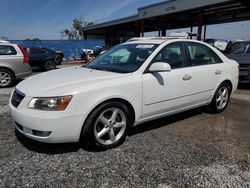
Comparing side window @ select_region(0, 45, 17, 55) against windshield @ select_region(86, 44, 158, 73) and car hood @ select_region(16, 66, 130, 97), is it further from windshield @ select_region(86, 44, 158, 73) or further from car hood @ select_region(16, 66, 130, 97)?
car hood @ select_region(16, 66, 130, 97)

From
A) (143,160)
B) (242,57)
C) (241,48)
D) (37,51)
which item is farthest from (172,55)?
(37,51)

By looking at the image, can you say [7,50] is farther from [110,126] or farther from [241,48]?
[241,48]

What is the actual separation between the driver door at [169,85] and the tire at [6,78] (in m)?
6.27

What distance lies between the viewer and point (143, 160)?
3.15 m

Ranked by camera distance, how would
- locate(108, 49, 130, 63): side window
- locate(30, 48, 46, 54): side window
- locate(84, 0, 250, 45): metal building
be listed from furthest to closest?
1. locate(84, 0, 250, 45): metal building
2. locate(30, 48, 46, 54): side window
3. locate(108, 49, 130, 63): side window

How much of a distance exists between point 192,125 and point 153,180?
2.03m

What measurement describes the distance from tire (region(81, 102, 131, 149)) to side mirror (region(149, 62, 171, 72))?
71cm

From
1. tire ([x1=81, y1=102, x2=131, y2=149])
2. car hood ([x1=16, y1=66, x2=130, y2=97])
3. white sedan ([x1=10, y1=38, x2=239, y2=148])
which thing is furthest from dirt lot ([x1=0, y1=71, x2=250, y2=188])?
car hood ([x1=16, y1=66, x2=130, y2=97])

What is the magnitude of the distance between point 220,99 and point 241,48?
4856 mm

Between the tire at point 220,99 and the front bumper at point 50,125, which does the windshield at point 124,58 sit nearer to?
the front bumper at point 50,125

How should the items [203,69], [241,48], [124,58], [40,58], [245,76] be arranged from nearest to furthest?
[124,58] → [203,69] → [245,76] → [241,48] → [40,58]

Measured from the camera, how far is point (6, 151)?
11.0 ft

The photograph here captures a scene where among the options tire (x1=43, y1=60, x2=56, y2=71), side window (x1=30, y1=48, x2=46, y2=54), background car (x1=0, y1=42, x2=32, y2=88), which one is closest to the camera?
background car (x1=0, y1=42, x2=32, y2=88)

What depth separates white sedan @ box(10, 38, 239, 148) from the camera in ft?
9.80
